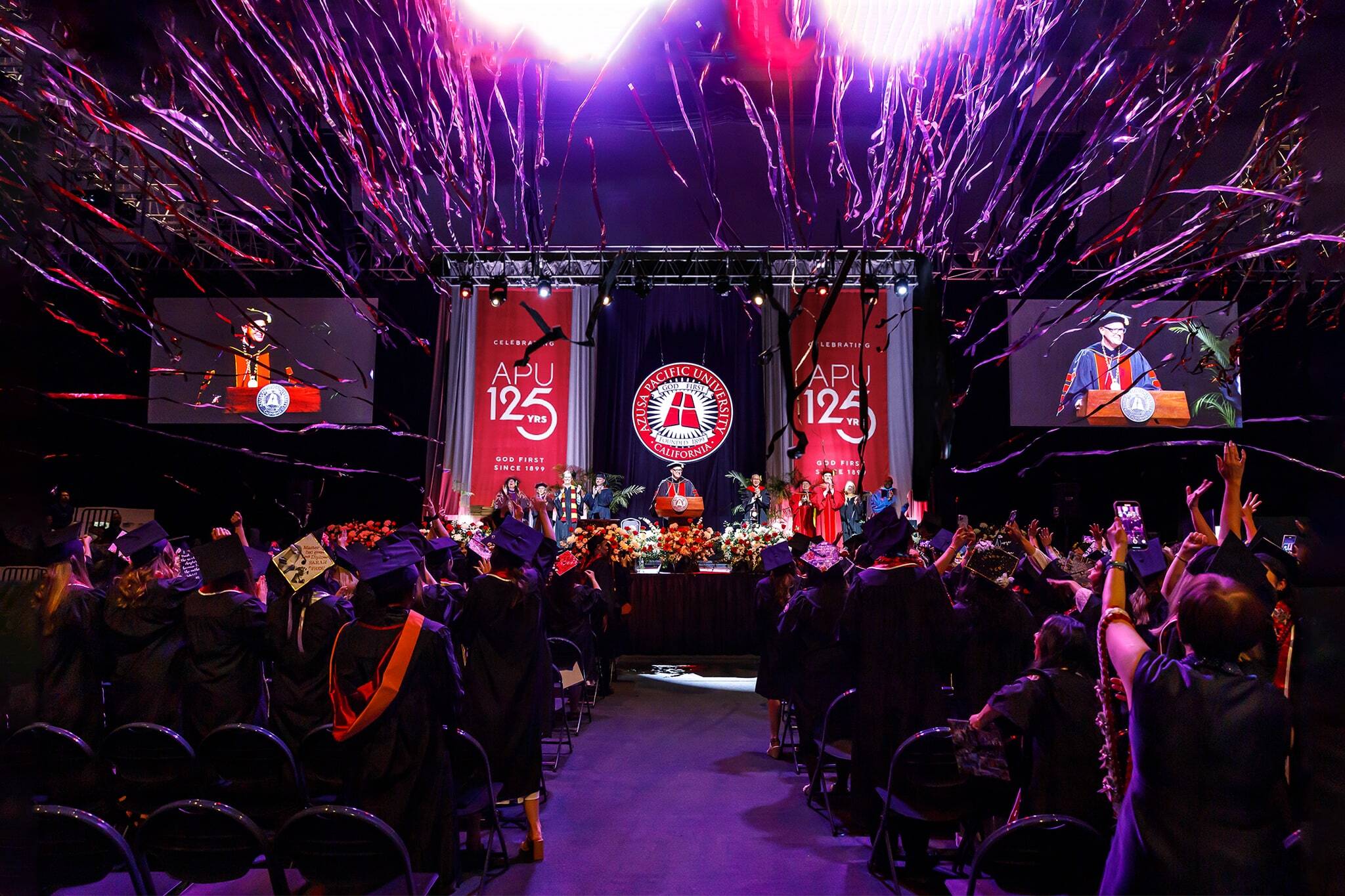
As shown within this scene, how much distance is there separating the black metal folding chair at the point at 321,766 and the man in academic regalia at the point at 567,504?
865cm

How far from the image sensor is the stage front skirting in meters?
10.5

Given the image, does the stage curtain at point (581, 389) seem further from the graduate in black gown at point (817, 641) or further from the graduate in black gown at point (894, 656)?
the graduate in black gown at point (894, 656)

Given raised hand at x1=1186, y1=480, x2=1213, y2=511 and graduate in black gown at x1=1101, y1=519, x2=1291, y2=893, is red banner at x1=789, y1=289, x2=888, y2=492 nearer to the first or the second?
raised hand at x1=1186, y1=480, x2=1213, y2=511

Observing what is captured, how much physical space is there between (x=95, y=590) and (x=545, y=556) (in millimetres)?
2438

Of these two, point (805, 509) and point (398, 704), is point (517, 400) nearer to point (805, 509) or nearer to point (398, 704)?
point (805, 509)

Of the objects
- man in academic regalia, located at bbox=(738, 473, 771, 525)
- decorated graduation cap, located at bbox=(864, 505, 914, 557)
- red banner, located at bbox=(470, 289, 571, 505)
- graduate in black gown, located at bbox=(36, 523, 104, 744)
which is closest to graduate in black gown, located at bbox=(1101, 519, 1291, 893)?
decorated graduation cap, located at bbox=(864, 505, 914, 557)

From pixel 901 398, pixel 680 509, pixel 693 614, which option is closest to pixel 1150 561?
pixel 693 614

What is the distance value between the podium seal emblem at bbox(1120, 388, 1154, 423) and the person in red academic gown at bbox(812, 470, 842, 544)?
483 cm

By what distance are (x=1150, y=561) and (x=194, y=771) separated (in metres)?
4.42

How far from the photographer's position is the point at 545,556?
5.36m

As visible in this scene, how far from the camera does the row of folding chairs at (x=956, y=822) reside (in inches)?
94.0

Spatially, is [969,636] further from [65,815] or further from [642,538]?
[642,538]

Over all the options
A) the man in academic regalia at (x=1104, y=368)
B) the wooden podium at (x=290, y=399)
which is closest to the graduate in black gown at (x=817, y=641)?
the man in academic regalia at (x=1104, y=368)

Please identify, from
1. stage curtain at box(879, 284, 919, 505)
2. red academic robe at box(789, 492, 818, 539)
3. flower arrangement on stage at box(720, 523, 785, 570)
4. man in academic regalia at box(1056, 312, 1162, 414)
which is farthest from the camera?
stage curtain at box(879, 284, 919, 505)
